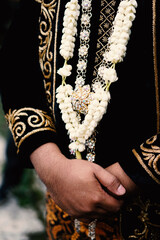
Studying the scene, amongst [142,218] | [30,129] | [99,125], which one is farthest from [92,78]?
[142,218]

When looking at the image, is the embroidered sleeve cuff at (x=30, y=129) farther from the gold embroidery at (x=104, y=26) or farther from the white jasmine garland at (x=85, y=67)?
the gold embroidery at (x=104, y=26)

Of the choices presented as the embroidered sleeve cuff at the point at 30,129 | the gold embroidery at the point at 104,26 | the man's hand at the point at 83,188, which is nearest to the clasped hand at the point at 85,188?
the man's hand at the point at 83,188

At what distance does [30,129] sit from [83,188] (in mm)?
273

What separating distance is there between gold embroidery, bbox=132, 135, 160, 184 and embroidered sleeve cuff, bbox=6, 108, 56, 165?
11.7 inches

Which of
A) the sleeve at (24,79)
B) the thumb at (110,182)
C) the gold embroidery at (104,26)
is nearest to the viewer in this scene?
the thumb at (110,182)

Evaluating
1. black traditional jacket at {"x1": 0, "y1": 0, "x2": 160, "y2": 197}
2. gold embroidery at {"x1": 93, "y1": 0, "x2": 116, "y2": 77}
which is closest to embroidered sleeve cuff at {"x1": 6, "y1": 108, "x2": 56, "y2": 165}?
black traditional jacket at {"x1": 0, "y1": 0, "x2": 160, "y2": 197}

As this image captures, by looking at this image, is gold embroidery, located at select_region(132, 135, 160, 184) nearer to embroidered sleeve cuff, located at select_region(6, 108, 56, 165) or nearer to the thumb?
the thumb

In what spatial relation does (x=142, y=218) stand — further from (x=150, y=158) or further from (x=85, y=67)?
(x=85, y=67)

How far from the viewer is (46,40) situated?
3.12 feet

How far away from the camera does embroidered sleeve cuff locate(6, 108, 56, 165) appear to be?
875 mm

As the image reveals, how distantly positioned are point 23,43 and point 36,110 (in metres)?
0.24

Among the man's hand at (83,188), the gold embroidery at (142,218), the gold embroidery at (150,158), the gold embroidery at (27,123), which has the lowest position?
the gold embroidery at (142,218)

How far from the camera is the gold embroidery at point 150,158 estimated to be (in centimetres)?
70

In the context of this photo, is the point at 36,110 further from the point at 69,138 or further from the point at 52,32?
the point at 52,32
